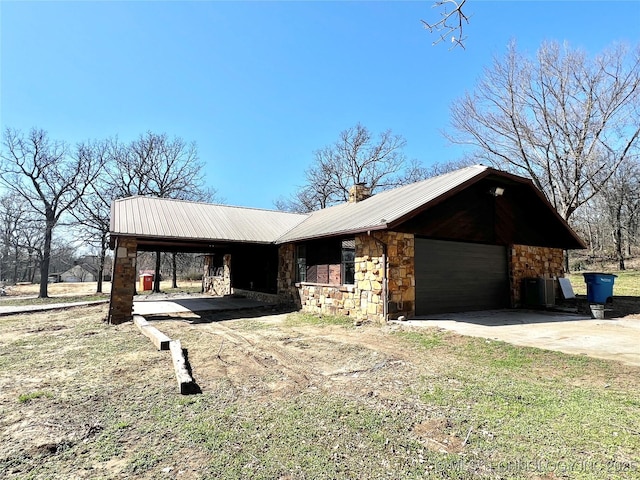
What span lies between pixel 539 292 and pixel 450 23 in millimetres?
10821

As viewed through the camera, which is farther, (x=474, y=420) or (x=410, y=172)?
(x=410, y=172)

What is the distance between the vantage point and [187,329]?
9.24 meters

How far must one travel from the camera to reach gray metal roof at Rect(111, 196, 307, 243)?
1172cm

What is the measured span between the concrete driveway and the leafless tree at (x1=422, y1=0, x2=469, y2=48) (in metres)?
5.19

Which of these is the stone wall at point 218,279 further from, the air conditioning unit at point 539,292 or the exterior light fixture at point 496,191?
the air conditioning unit at point 539,292

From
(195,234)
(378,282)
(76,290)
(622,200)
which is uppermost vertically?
(622,200)

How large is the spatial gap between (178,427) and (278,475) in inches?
53.0

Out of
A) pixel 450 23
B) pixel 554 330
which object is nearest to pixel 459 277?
pixel 554 330

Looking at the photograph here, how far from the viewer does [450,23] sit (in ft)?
10.8

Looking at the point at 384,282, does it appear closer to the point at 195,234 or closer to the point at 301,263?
the point at 301,263

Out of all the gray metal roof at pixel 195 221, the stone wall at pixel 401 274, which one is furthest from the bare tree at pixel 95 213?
the stone wall at pixel 401 274

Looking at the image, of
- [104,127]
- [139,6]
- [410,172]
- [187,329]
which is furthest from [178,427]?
[410,172]

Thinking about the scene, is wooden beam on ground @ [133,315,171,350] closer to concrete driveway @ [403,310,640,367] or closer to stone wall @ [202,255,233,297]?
concrete driveway @ [403,310,640,367]

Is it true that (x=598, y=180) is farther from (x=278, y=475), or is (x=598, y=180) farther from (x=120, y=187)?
(x=120, y=187)
